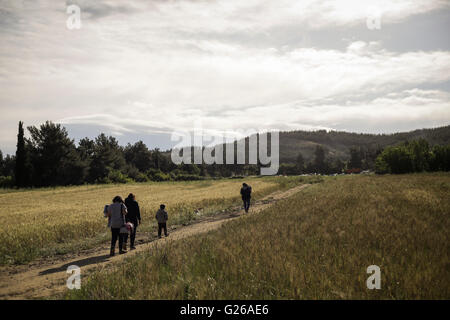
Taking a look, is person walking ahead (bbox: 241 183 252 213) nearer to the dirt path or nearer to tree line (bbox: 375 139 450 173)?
the dirt path

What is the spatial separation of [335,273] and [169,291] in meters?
3.31

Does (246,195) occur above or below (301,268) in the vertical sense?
below

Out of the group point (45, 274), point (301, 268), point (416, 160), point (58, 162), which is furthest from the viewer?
point (416, 160)

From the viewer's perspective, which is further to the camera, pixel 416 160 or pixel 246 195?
pixel 416 160

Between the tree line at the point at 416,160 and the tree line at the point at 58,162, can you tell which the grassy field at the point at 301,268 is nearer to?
the tree line at the point at 58,162

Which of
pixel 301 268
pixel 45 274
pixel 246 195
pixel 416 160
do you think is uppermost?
pixel 416 160

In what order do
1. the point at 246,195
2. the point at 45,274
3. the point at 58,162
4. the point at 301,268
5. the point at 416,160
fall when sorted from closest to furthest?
the point at 301,268
the point at 45,274
the point at 246,195
the point at 58,162
the point at 416,160

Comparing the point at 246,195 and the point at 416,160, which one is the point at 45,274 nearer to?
Answer: the point at 246,195

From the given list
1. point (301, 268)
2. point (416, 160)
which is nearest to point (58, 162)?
point (301, 268)

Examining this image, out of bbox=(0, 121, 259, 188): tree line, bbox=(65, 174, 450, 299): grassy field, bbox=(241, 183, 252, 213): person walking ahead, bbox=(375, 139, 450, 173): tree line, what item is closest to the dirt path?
bbox=(65, 174, 450, 299): grassy field

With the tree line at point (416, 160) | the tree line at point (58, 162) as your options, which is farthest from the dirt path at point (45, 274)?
the tree line at point (416, 160)
